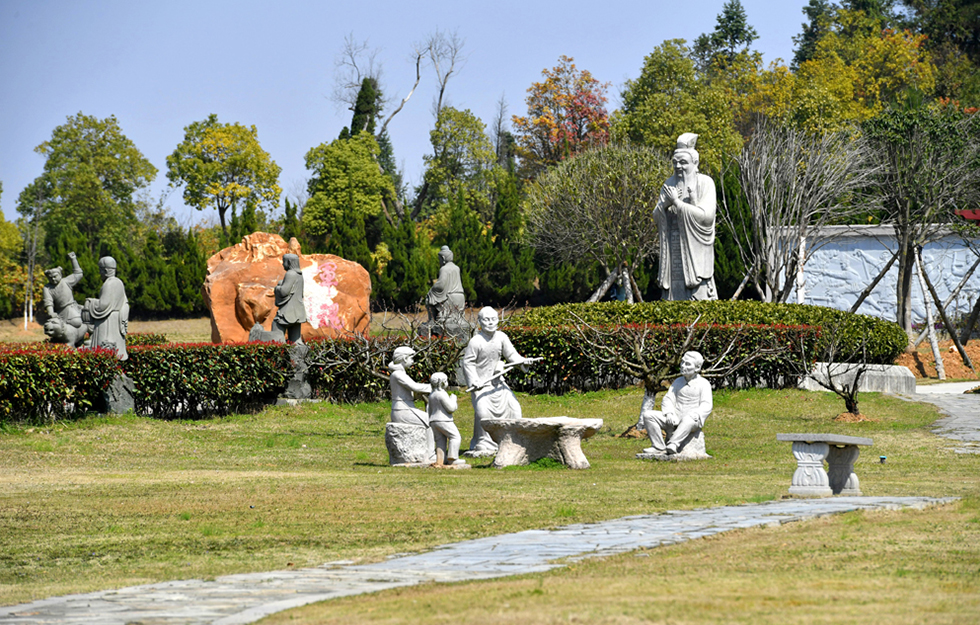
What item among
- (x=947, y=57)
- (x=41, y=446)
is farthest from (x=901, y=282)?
(x=947, y=57)

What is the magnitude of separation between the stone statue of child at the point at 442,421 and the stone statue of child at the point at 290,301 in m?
7.92

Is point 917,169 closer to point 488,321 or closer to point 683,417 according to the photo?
point 683,417

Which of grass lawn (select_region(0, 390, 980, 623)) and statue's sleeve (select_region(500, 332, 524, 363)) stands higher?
statue's sleeve (select_region(500, 332, 524, 363))

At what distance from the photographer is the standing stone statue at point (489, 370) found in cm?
1266

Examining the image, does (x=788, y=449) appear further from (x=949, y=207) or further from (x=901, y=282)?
(x=949, y=207)

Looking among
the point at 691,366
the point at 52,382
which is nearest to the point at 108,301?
the point at 52,382

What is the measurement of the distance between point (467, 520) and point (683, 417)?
5.19 m

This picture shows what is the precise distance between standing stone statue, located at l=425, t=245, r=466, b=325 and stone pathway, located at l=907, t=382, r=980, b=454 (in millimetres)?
8199

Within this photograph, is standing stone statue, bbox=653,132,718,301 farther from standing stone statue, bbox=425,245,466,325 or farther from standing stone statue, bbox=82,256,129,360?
standing stone statue, bbox=82,256,129,360

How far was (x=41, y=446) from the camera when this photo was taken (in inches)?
559

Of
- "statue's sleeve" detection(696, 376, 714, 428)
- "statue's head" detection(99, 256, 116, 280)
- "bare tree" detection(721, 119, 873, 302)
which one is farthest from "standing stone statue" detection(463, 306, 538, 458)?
"bare tree" detection(721, 119, 873, 302)

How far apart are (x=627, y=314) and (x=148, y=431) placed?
900 centimetres

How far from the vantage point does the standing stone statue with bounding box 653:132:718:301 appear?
21922mm

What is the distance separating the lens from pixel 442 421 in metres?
11.9
